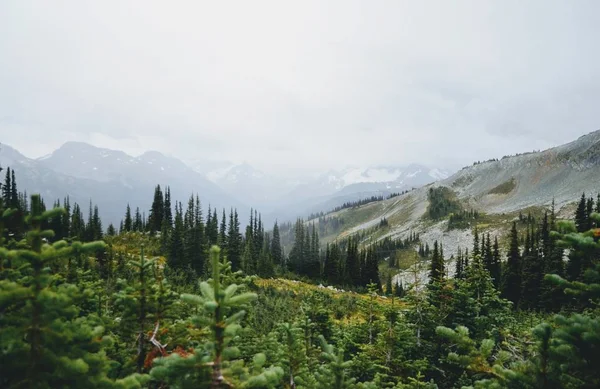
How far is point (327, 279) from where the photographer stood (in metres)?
85.9

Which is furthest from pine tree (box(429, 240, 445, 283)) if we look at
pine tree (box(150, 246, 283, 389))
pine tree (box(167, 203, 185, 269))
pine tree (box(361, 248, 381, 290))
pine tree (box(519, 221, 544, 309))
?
pine tree (box(361, 248, 381, 290))

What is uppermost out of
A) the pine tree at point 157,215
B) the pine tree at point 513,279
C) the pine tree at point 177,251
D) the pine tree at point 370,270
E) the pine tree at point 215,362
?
the pine tree at point 215,362

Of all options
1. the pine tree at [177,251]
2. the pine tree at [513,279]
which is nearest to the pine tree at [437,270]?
the pine tree at [513,279]

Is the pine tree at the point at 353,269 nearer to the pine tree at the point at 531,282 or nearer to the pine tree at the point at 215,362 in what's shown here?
the pine tree at the point at 531,282

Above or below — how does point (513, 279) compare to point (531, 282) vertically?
below

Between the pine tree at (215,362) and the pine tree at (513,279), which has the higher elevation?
the pine tree at (215,362)

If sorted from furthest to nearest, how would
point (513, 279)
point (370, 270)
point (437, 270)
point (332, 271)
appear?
point (370, 270) < point (332, 271) < point (513, 279) < point (437, 270)

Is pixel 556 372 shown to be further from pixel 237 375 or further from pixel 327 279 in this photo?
pixel 327 279

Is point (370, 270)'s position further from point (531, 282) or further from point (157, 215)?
point (157, 215)

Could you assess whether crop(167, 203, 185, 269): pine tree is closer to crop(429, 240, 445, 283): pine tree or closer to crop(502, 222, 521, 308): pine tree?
crop(429, 240, 445, 283): pine tree

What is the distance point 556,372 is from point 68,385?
820 cm

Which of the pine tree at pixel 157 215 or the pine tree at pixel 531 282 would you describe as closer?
the pine tree at pixel 531 282

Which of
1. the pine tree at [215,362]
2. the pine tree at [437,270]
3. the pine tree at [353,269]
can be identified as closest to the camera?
the pine tree at [215,362]

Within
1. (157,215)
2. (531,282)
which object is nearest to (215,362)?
(531,282)
